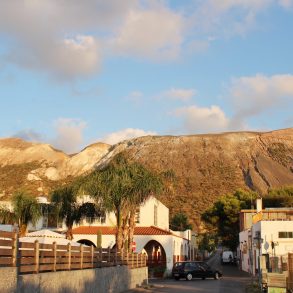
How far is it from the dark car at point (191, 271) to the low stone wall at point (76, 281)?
30.2 feet

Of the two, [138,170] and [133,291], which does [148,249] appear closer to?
[138,170]

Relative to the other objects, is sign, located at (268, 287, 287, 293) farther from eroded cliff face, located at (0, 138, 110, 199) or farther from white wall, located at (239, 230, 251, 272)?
eroded cliff face, located at (0, 138, 110, 199)

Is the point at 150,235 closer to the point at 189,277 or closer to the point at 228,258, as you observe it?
the point at 189,277

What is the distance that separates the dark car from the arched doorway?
357 centimetres

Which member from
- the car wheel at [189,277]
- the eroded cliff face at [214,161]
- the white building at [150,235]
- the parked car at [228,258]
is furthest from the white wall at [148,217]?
the eroded cliff face at [214,161]

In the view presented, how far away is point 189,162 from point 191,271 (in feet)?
331

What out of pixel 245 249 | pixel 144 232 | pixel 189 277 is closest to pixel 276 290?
pixel 189 277

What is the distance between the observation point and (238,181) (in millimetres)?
115500

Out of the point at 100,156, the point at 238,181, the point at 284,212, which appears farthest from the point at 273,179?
the point at 284,212

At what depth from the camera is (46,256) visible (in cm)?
1509

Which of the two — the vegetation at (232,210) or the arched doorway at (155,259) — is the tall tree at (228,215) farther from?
the arched doorway at (155,259)

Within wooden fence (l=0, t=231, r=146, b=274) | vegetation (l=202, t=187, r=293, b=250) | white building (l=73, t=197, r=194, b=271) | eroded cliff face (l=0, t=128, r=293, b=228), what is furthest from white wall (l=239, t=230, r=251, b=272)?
eroded cliff face (l=0, t=128, r=293, b=228)

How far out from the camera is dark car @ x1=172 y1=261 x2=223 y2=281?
123ft

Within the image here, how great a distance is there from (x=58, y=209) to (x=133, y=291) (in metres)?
14.5
